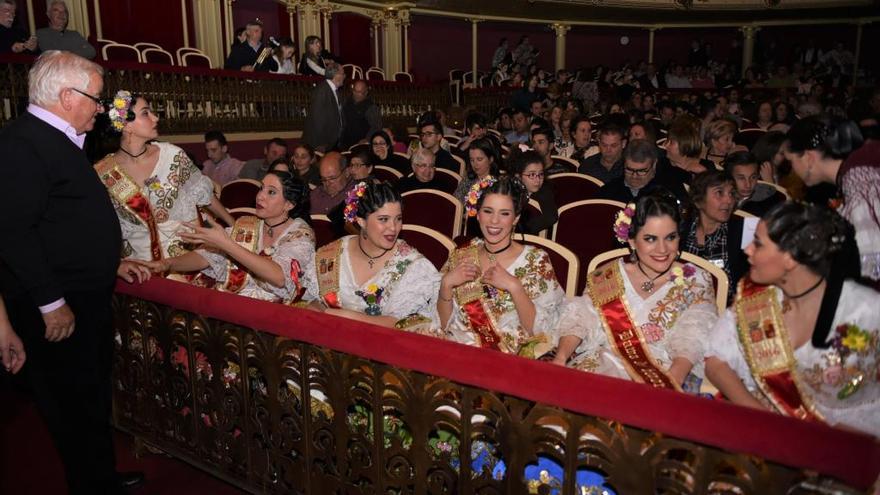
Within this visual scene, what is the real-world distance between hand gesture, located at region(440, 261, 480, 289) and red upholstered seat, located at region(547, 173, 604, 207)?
2.22 m

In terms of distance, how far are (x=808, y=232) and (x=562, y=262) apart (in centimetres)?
118

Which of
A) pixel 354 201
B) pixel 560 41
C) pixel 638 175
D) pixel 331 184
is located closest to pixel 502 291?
pixel 354 201

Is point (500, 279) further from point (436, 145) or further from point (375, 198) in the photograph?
point (436, 145)

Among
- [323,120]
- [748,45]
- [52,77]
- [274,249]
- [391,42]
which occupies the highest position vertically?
[748,45]

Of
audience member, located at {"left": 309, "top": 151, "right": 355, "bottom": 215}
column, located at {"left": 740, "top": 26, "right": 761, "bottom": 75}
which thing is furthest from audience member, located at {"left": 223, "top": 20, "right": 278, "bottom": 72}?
column, located at {"left": 740, "top": 26, "right": 761, "bottom": 75}

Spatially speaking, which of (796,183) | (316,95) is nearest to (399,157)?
(316,95)

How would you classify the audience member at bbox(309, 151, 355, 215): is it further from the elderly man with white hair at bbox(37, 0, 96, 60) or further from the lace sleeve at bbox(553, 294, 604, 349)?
the elderly man with white hair at bbox(37, 0, 96, 60)

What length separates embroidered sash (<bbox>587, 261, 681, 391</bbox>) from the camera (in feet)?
7.20

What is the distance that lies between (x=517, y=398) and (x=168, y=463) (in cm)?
182

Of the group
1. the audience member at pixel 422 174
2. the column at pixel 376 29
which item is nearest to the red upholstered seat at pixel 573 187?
the audience member at pixel 422 174

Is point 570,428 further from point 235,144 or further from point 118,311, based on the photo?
point 235,144

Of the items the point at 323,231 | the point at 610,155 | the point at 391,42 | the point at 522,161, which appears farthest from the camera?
the point at 391,42

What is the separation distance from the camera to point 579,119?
6.36 m

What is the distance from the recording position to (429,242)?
3.14m
